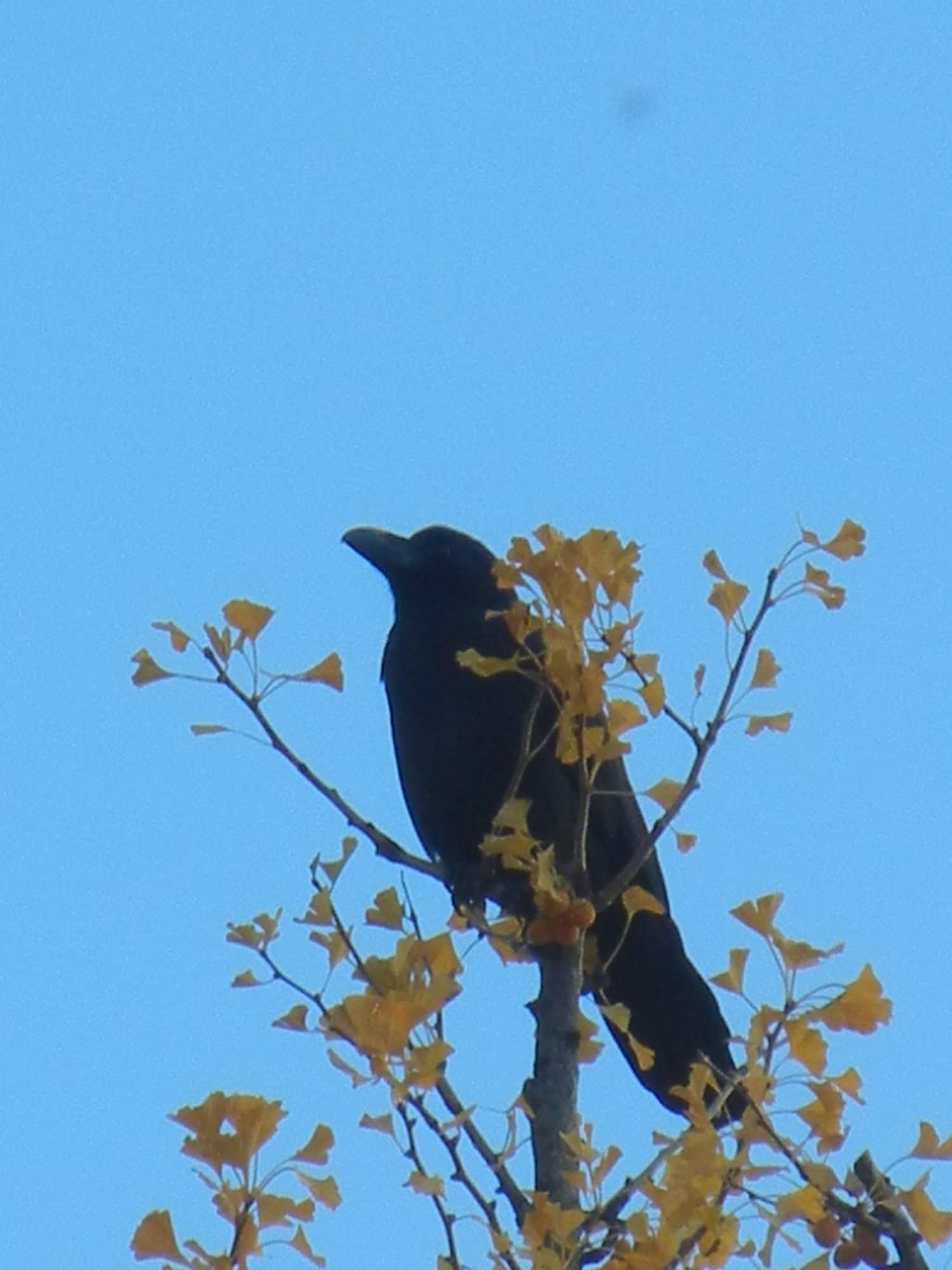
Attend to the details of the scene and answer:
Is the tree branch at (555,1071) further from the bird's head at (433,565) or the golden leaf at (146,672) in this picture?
the bird's head at (433,565)

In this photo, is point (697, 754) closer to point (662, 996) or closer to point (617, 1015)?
point (617, 1015)

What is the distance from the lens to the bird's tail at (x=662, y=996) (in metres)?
5.97

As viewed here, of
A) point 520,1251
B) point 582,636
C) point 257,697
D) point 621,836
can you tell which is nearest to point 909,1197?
point 520,1251

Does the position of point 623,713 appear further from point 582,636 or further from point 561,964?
point 561,964

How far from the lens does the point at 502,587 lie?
10.9 ft

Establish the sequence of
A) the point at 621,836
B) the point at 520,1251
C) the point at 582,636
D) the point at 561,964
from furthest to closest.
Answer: the point at 621,836 → the point at 561,964 → the point at 582,636 → the point at 520,1251

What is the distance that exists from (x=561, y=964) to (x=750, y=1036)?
0.84 meters

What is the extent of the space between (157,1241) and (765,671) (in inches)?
51.5

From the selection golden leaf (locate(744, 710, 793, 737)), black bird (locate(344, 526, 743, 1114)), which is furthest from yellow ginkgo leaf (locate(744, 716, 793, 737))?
black bird (locate(344, 526, 743, 1114))

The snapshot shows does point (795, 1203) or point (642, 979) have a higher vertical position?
point (642, 979)

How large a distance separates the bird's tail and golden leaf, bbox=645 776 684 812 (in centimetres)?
236

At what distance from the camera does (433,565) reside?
262 inches

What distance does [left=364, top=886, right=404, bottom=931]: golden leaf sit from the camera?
332 cm

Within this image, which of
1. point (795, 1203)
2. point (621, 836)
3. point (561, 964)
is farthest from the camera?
point (621, 836)
